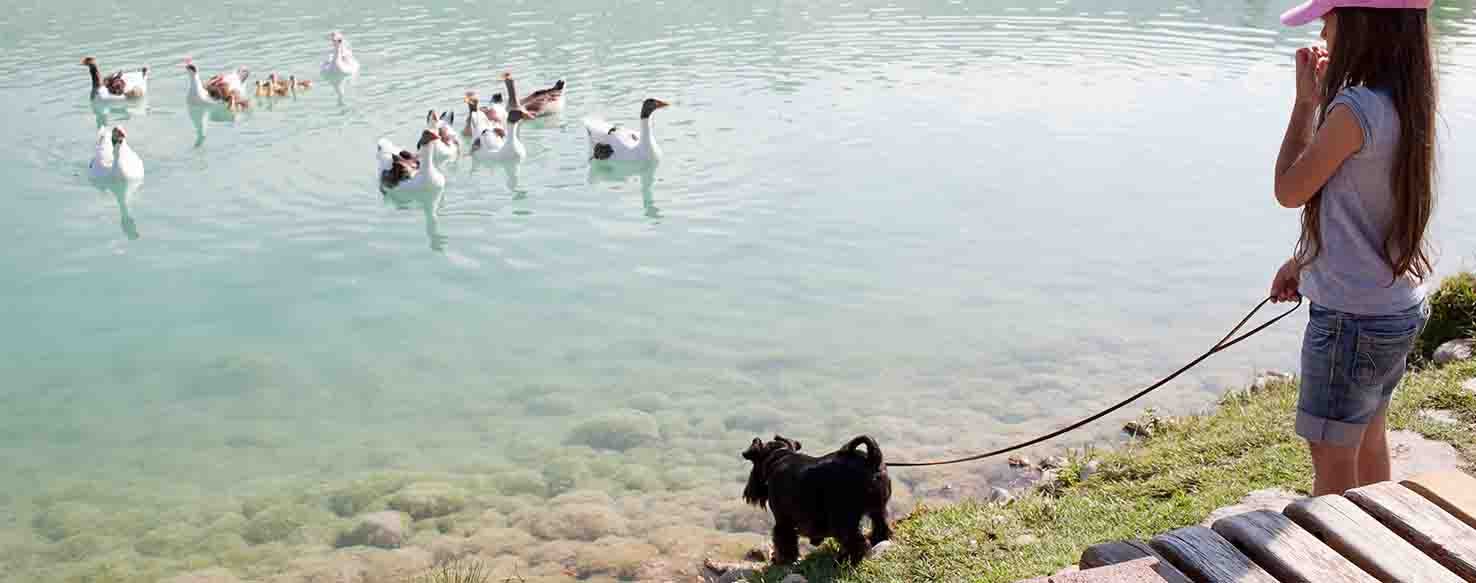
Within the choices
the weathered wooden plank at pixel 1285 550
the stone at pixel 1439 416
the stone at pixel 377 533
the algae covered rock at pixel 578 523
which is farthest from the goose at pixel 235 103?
the weathered wooden plank at pixel 1285 550

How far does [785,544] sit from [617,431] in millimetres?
2264

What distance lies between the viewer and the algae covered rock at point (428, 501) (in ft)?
21.4

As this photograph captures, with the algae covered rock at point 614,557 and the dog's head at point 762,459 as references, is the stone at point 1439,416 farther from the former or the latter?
the algae covered rock at point 614,557

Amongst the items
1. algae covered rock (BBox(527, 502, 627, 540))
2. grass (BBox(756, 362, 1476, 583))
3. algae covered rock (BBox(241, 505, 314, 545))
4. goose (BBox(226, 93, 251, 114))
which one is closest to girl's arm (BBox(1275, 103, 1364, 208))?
grass (BBox(756, 362, 1476, 583))

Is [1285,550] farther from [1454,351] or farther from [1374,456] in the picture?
[1454,351]

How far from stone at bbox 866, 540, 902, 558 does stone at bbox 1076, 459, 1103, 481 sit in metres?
1.15

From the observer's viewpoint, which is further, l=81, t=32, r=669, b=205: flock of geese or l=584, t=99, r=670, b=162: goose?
l=584, t=99, r=670, b=162: goose

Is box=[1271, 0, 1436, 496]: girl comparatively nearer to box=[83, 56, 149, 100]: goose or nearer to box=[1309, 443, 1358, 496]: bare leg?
box=[1309, 443, 1358, 496]: bare leg

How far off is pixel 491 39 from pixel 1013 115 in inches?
409

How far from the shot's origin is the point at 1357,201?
11.8 feet

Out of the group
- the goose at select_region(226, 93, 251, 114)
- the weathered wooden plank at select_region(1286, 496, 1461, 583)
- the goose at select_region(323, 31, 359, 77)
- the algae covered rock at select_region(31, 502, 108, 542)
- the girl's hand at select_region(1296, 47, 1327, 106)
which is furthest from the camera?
the goose at select_region(323, 31, 359, 77)

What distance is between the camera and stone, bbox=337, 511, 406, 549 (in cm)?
623

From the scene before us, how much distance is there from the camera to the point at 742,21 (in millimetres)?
23219

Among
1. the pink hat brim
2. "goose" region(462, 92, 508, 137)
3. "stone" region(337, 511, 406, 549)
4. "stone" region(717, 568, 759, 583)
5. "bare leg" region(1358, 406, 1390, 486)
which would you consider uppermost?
the pink hat brim
